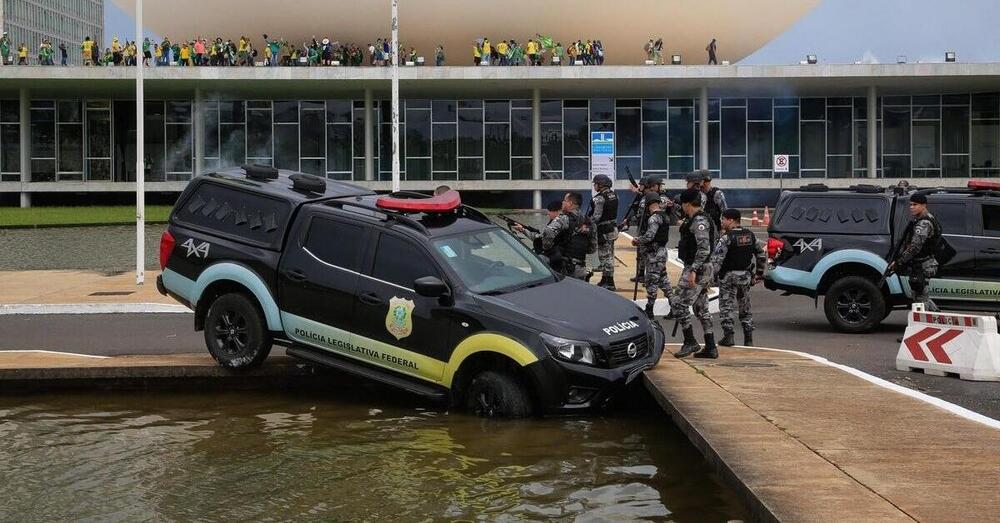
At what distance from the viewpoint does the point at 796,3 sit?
213 ft

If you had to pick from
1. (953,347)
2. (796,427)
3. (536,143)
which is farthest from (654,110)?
(796,427)

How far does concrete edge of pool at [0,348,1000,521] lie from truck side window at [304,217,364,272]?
3.97 ft

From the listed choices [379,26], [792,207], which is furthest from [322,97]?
[792,207]

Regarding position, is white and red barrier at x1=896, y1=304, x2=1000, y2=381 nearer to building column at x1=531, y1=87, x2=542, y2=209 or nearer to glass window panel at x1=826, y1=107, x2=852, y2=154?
building column at x1=531, y1=87, x2=542, y2=209

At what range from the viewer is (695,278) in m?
12.5

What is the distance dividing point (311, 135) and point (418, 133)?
4.98 meters

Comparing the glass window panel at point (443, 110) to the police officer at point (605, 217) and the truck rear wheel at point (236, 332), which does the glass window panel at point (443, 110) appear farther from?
the truck rear wheel at point (236, 332)

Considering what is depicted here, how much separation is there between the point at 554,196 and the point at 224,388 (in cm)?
4633

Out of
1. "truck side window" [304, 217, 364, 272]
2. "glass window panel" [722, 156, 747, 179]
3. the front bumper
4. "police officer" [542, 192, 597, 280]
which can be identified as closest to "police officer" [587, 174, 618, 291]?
"police officer" [542, 192, 597, 280]

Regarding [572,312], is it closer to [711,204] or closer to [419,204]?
[419,204]

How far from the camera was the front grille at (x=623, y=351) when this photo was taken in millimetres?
9894

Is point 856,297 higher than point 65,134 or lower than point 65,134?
lower

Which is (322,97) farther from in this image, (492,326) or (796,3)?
(492,326)

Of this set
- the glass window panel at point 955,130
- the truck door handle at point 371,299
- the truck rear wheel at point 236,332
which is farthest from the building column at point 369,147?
the truck door handle at point 371,299
